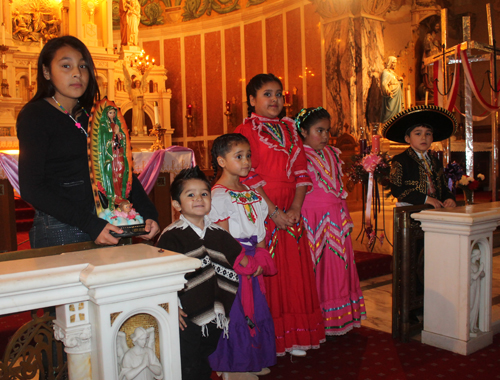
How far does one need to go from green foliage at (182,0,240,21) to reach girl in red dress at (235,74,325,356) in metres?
9.52

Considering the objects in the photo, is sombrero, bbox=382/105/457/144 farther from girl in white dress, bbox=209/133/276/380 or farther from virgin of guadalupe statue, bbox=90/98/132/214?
virgin of guadalupe statue, bbox=90/98/132/214

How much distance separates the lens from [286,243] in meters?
2.75

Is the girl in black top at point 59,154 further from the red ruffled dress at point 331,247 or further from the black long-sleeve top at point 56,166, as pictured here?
the red ruffled dress at point 331,247

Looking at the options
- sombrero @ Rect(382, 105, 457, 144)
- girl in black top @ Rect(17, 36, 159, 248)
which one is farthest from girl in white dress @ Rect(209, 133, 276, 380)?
sombrero @ Rect(382, 105, 457, 144)

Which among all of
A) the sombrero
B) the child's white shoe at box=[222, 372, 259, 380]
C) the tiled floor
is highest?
the sombrero

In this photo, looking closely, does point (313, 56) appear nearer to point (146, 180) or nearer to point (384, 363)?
point (146, 180)

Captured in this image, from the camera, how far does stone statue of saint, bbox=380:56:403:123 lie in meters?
9.10

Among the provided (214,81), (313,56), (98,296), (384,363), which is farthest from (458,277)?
(214,81)

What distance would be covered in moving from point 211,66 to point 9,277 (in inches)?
446

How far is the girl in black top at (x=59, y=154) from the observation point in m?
1.59

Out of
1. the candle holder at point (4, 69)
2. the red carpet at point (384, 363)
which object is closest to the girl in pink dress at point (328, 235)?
the red carpet at point (384, 363)

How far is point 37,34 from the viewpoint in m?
9.24

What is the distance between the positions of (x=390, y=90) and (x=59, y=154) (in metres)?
8.53

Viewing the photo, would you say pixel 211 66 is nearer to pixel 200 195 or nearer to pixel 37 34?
pixel 37 34
